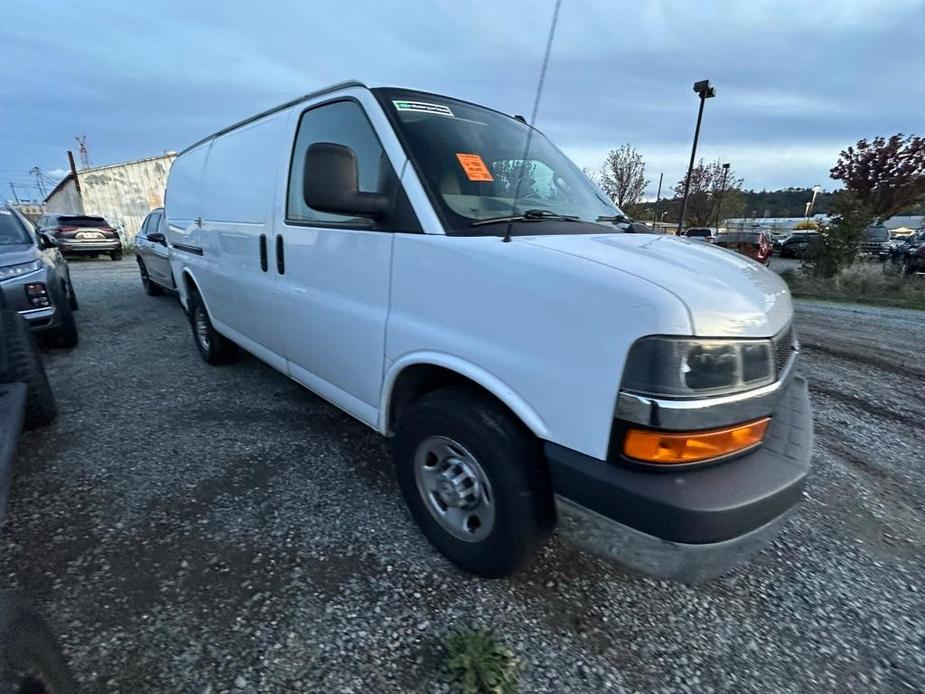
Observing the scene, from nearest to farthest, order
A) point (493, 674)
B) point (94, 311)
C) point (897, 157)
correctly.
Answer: point (493, 674) → point (94, 311) → point (897, 157)

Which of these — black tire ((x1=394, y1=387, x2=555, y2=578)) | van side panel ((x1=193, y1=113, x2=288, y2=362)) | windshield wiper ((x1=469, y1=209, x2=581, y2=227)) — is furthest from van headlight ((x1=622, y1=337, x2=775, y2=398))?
van side panel ((x1=193, y1=113, x2=288, y2=362))

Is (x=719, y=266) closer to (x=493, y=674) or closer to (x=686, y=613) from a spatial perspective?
(x=686, y=613)

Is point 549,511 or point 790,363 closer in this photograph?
point 549,511

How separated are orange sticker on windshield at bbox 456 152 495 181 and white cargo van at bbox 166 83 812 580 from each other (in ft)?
0.04

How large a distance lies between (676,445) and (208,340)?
4595mm

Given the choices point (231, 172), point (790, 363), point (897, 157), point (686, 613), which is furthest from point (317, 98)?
point (897, 157)

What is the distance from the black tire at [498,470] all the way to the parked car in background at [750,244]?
52.8 feet

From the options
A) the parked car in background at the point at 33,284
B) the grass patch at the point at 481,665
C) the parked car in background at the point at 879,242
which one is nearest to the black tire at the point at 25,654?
the grass patch at the point at 481,665

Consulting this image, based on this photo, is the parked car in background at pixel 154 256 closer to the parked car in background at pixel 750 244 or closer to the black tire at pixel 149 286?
the black tire at pixel 149 286

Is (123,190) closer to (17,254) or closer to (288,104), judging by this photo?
(17,254)

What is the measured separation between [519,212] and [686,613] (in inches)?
73.4

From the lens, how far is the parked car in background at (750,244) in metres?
15.3

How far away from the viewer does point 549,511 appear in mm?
1789

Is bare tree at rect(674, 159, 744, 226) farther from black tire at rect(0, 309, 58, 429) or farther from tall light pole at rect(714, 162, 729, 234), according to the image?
black tire at rect(0, 309, 58, 429)
